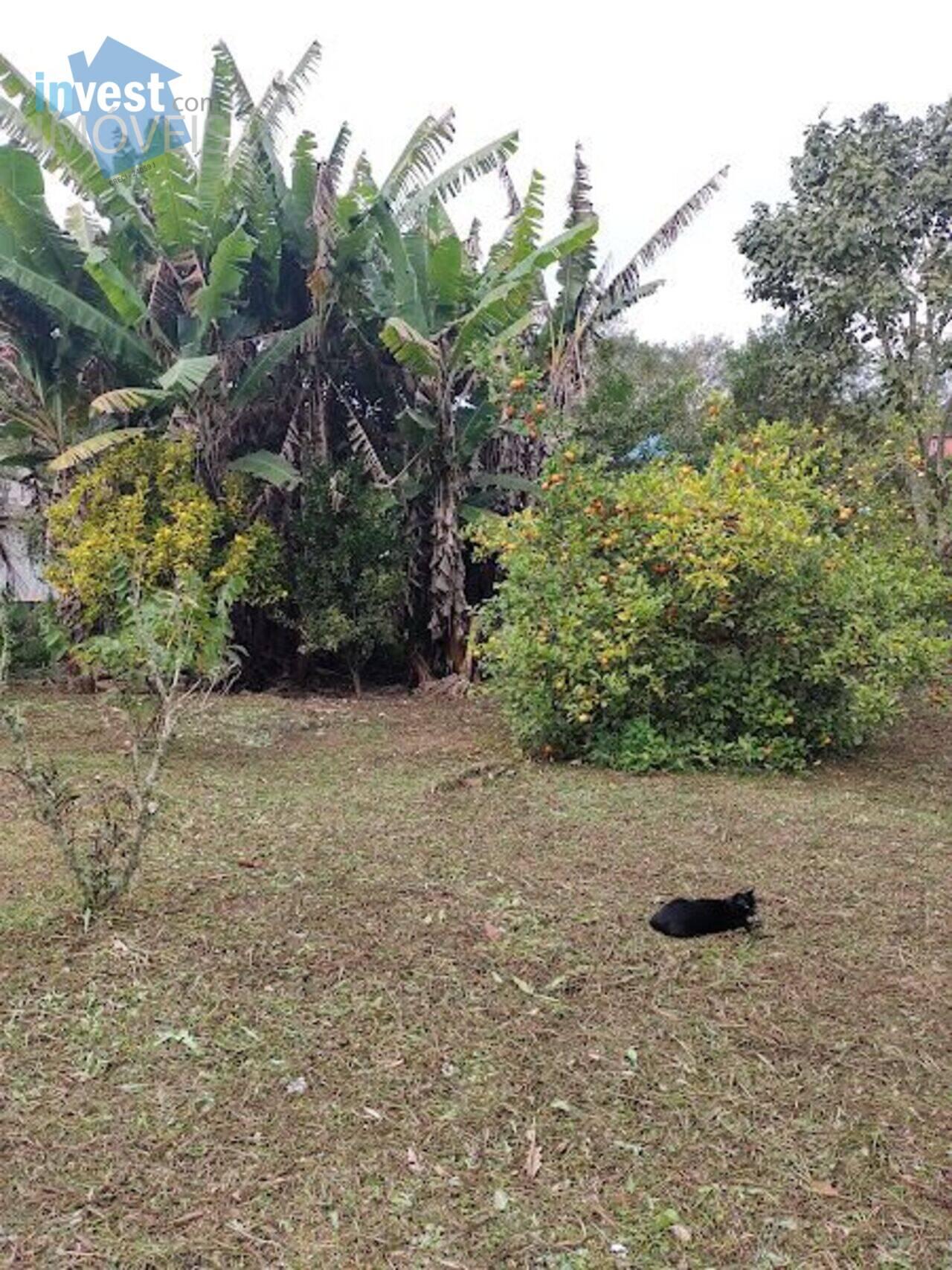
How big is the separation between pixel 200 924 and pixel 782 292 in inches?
430

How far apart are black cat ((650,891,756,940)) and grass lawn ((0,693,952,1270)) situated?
6cm

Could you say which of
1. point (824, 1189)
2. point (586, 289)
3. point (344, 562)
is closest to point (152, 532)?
point (344, 562)

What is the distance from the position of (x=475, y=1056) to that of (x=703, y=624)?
4.24 m

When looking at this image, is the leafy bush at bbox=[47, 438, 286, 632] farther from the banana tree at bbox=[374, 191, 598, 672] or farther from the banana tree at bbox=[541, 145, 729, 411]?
the banana tree at bbox=[541, 145, 729, 411]

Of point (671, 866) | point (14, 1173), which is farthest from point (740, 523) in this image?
point (14, 1173)

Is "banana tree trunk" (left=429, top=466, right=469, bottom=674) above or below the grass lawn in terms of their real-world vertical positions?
above

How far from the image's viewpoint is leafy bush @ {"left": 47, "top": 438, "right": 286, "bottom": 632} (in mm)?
8766

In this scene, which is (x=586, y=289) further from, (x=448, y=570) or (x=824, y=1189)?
(x=824, y=1189)

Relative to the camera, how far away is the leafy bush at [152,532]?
877cm

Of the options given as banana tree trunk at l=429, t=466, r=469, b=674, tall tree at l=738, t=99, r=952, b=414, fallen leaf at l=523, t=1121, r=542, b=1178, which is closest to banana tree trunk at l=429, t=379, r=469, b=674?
banana tree trunk at l=429, t=466, r=469, b=674

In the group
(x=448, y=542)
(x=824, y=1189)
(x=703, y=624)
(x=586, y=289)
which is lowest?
(x=824, y=1189)

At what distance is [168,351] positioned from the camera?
9.40 m

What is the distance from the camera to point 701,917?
10.9 ft

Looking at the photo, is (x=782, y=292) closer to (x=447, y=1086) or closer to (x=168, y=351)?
(x=168, y=351)
